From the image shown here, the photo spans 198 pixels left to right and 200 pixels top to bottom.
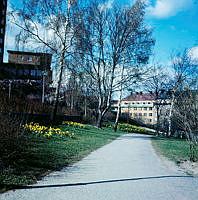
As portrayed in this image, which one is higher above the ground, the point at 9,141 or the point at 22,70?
the point at 22,70

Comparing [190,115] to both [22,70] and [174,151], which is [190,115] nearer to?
[174,151]

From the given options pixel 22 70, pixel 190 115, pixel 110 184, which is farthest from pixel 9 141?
pixel 22 70

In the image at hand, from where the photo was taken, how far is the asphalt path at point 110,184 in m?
3.27

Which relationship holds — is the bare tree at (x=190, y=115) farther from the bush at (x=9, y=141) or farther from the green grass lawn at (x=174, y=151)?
the bush at (x=9, y=141)

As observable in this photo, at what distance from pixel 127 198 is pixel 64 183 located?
1.30m

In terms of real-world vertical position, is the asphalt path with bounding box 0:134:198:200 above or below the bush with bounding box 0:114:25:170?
below

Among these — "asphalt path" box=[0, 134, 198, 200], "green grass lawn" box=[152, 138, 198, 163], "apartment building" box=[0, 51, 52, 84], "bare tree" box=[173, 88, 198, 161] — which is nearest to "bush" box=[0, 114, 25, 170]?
"asphalt path" box=[0, 134, 198, 200]

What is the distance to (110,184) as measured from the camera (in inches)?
154

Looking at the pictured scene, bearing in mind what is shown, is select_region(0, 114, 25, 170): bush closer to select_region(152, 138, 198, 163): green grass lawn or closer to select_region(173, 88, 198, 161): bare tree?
select_region(152, 138, 198, 163): green grass lawn

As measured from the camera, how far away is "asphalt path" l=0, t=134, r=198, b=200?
327 centimetres

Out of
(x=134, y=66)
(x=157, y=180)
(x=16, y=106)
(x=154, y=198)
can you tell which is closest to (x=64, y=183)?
(x=154, y=198)

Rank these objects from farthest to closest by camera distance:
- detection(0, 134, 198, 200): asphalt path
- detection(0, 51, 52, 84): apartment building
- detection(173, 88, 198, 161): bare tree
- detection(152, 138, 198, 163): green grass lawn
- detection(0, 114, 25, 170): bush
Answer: detection(0, 51, 52, 84): apartment building, detection(152, 138, 198, 163): green grass lawn, detection(173, 88, 198, 161): bare tree, detection(0, 114, 25, 170): bush, detection(0, 134, 198, 200): asphalt path

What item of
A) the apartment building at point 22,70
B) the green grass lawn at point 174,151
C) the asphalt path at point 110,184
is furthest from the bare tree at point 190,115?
the apartment building at point 22,70

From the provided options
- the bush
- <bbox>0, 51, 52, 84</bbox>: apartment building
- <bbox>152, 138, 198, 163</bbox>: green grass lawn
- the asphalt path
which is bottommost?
<bbox>152, 138, 198, 163</bbox>: green grass lawn
